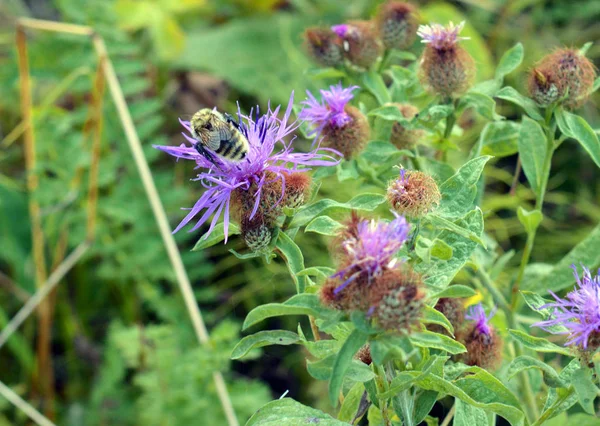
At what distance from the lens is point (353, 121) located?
5.09ft

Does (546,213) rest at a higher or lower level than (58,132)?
lower

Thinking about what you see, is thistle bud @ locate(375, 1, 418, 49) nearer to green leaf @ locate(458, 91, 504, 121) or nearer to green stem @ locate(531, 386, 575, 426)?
green leaf @ locate(458, 91, 504, 121)

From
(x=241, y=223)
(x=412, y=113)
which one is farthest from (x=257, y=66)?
(x=241, y=223)

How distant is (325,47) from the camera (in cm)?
182

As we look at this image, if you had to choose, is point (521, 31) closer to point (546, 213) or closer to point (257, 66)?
point (546, 213)

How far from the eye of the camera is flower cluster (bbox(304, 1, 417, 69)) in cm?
177


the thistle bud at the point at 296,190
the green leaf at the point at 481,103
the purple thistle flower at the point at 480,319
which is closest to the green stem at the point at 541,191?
the green leaf at the point at 481,103

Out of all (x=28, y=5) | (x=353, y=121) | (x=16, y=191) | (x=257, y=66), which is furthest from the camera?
(x=28, y=5)

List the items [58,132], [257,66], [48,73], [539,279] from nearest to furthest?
[539,279] < [58,132] < [48,73] < [257,66]

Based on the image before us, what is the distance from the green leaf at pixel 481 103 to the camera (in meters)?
1.54

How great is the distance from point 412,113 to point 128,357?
161cm

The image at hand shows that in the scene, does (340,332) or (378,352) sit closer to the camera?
(378,352)

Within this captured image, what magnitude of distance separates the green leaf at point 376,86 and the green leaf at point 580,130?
41cm

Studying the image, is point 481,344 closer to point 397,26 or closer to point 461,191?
point 461,191
